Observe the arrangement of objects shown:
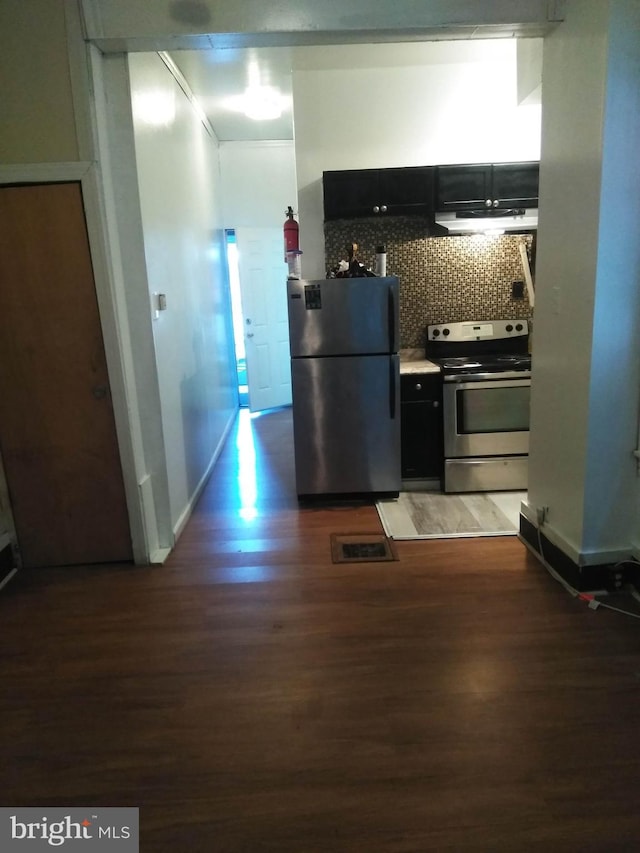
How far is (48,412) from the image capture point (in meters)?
2.68

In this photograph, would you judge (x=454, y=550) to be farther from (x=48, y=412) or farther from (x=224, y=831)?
(x=48, y=412)

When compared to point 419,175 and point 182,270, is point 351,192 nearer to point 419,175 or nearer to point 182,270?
point 419,175

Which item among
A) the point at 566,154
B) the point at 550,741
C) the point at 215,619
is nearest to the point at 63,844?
the point at 215,619

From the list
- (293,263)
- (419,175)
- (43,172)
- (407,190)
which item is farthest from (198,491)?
(419,175)

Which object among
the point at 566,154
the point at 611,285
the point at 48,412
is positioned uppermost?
the point at 566,154

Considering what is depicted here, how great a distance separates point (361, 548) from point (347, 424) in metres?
0.87

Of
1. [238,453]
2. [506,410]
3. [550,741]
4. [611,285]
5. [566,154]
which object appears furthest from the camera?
[238,453]

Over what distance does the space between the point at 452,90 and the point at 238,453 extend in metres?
3.29

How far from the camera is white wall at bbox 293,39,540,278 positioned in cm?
376

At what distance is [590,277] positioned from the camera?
2152 mm

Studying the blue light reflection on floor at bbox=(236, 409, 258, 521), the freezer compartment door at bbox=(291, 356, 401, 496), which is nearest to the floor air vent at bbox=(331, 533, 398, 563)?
the freezer compartment door at bbox=(291, 356, 401, 496)

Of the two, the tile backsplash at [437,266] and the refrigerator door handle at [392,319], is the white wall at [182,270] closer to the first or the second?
the tile backsplash at [437,266]

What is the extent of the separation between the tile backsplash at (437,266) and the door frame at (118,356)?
1.89 m

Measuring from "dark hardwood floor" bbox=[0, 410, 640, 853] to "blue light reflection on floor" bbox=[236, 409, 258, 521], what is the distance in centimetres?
Answer: 70
